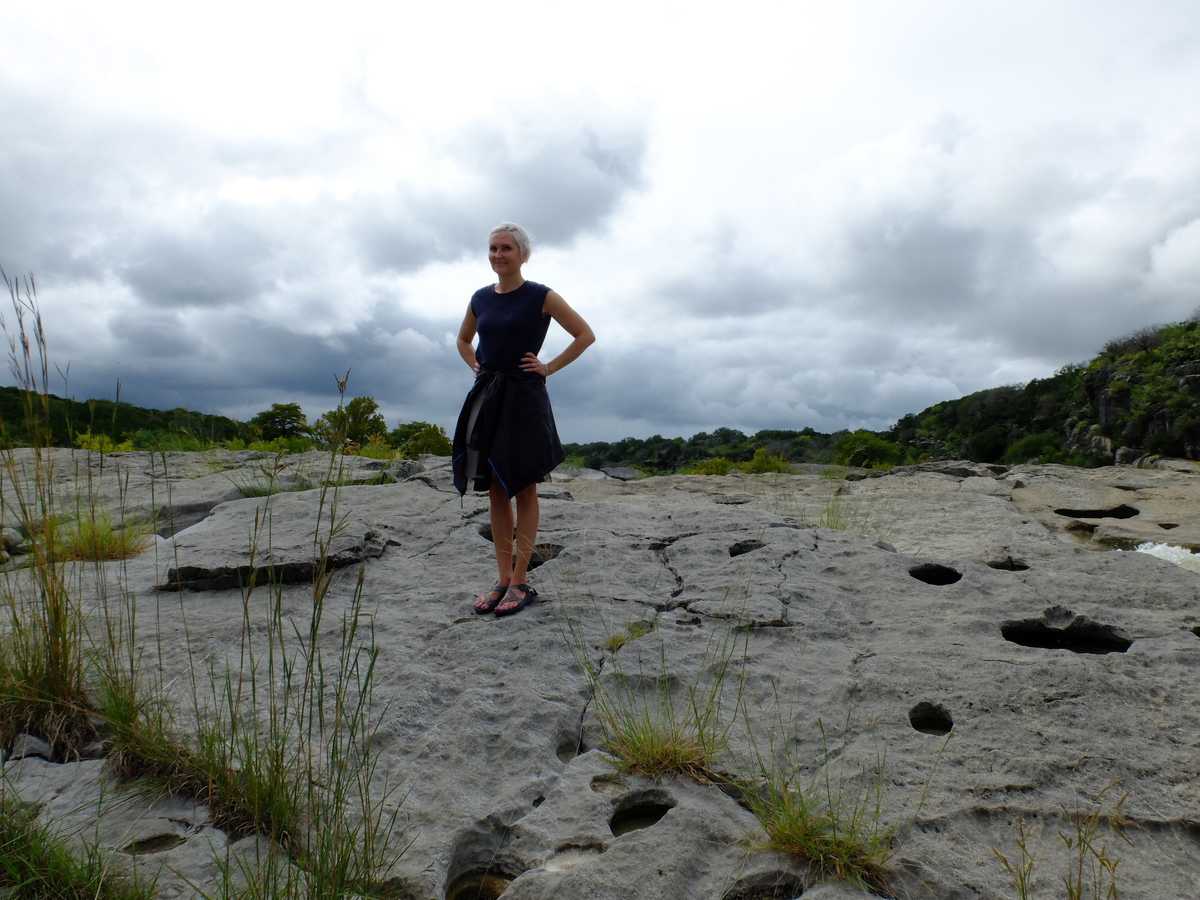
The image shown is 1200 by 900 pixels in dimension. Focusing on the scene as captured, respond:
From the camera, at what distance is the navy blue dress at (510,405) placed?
12.4 ft

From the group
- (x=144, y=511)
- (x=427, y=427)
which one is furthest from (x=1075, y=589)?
(x=427, y=427)

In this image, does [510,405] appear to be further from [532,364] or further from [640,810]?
[640,810]

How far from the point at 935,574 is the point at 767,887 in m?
2.69

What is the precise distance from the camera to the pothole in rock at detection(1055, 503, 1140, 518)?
663 centimetres

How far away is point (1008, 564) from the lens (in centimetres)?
456

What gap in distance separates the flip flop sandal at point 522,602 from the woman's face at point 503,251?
1551mm

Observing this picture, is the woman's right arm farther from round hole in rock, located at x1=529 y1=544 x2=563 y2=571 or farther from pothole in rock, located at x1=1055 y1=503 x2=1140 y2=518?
pothole in rock, located at x1=1055 y1=503 x2=1140 y2=518

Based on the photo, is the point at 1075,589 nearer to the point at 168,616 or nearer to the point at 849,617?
the point at 849,617

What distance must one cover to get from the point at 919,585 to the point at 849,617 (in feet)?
1.90

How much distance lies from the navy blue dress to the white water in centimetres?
381

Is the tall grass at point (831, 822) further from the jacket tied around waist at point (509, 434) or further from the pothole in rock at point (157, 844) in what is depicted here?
the jacket tied around waist at point (509, 434)

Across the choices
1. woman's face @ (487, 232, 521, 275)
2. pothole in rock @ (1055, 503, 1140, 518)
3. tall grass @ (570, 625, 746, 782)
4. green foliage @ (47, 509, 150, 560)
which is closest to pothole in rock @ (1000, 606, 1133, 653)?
tall grass @ (570, 625, 746, 782)

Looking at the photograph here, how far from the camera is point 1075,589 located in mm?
3912

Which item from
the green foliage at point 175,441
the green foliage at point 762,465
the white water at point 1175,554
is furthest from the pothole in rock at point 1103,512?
the green foliage at point 175,441
